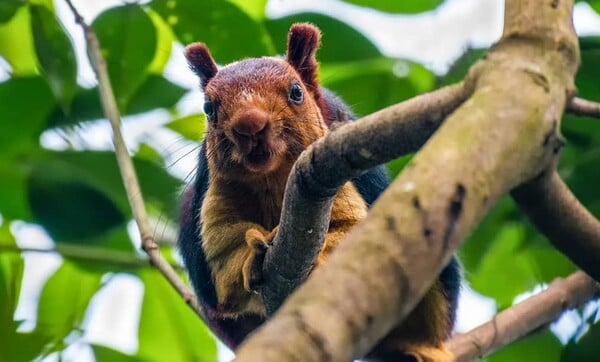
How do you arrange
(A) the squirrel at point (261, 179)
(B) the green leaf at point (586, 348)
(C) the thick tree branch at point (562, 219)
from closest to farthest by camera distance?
(C) the thick tree branch at point (562, 219) → (B) the green leaf at point (586, 348) → (A) the squirrel at point (261, 179)

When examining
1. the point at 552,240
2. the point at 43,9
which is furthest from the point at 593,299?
the point at 43,9

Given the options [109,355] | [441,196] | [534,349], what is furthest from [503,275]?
[441,196]

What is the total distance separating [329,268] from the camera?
1175 millimetres

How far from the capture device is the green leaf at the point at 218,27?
130 inches

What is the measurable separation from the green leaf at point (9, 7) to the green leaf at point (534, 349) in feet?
6.21

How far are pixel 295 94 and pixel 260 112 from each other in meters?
0.29

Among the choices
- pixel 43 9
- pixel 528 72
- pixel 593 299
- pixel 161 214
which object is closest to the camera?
pixel 528 72

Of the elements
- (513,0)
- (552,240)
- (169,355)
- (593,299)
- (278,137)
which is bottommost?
(169,355)

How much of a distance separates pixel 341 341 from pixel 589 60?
2285 millimetres

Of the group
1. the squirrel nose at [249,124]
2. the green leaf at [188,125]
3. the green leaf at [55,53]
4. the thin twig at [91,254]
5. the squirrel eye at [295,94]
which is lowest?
the thin twig at [91,254]

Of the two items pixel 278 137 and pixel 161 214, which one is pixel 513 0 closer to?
pixel 278 137

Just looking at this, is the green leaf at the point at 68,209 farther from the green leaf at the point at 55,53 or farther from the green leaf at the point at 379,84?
the green leaf at the point at 379,84

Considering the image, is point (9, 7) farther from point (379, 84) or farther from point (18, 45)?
point (379, 84)

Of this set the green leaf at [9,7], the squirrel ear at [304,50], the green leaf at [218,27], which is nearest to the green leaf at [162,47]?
the green leaf at [218,27]
